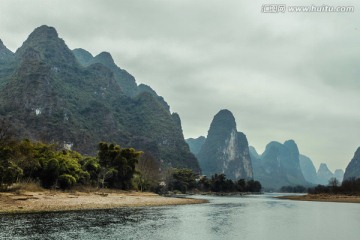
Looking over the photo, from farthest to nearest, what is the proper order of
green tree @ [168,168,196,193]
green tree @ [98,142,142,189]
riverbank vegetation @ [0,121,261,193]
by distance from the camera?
green tree @ [168,168,196,193] < green tree @ [98,142,142,189] < riverbank vegetation @ [0,121,261,193]

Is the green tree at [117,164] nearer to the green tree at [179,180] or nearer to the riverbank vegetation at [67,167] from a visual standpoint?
the riverbank vegetation at [67,167]

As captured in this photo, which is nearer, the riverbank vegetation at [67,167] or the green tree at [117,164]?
the riverbank vegetation at [67,167]

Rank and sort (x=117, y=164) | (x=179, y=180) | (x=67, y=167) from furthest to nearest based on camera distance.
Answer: (x=179, y=180), (x=117, y=164), (x=67, y=167)

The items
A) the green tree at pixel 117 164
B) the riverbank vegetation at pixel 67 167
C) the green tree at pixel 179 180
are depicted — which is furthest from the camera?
the green tree at pixel 179 180

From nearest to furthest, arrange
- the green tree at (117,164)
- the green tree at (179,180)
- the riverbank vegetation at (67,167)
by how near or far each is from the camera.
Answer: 1. the riverbank vegetation at (67,167)
2. the green tree at (117,164)
3. the green tree at (179,180)

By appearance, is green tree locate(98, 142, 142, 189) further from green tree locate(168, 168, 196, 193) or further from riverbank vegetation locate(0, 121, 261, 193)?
green tree locate(168, 168, 196, 193)

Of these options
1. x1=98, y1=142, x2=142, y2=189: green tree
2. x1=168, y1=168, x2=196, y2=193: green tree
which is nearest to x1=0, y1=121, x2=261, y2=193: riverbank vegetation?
x1=98, y1=142, x2=142, y2=189: green tree

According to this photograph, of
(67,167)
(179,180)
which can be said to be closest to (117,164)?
(67,167)

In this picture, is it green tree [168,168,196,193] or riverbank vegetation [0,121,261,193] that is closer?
riverbank vegetation [0,121,261,193]

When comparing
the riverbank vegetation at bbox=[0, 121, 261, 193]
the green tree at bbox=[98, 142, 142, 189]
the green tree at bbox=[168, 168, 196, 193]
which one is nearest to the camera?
the riverbank vegetation at bbox=[0, 121, 261, 193]

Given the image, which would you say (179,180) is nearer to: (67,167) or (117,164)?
(117,164)

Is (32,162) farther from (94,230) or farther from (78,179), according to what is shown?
(94,230)

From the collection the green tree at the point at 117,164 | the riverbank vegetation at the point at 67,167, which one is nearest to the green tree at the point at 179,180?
the riverbank vegetation at the point at 67,167

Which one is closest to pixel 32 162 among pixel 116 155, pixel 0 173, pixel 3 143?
pixel 3 143
